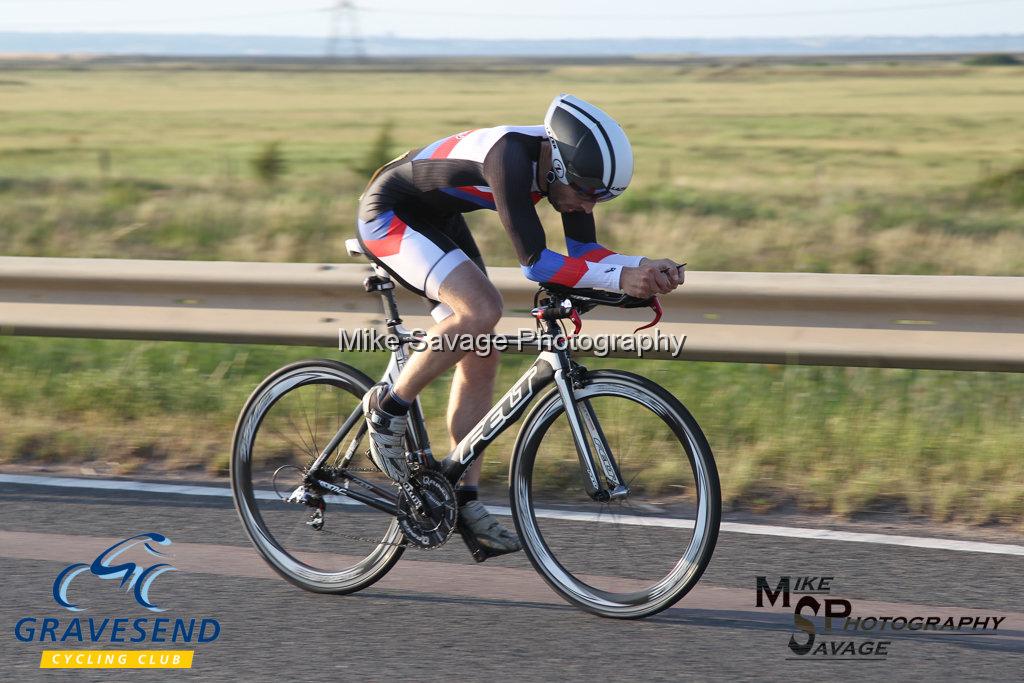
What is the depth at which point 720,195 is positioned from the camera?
1655 centimetres

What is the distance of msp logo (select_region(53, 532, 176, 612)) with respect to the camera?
4265mm

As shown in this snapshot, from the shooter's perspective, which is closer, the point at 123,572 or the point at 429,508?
the point at 429,508

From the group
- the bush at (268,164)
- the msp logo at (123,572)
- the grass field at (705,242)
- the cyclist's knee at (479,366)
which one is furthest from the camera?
the bush at (268,164)

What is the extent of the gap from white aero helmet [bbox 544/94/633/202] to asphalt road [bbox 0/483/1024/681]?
1.43 meters

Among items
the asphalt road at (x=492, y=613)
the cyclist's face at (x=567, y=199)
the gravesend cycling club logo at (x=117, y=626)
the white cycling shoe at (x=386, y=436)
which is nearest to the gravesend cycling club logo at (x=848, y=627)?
the asphalt road at (x=492, y=613)

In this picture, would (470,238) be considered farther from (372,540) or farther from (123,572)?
(123,572)

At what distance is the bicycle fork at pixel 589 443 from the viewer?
406cm

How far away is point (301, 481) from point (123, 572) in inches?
28.3

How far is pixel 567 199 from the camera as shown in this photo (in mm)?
4051

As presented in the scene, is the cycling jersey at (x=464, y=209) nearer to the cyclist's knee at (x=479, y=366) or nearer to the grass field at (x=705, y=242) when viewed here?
the cyclist's knee at (x=479, y=366)

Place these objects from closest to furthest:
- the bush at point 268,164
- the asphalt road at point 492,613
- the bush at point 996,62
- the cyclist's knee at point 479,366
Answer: the asphalt road at point 492,613 < the cyclist's knee at point 479,366 < the bush at point 268,164 < the bush at point 996,62

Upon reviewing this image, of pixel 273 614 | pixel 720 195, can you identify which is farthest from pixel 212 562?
pixel 720 195

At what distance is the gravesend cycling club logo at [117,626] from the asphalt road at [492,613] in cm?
4

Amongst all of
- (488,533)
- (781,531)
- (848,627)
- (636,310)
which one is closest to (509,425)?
(488,533)
